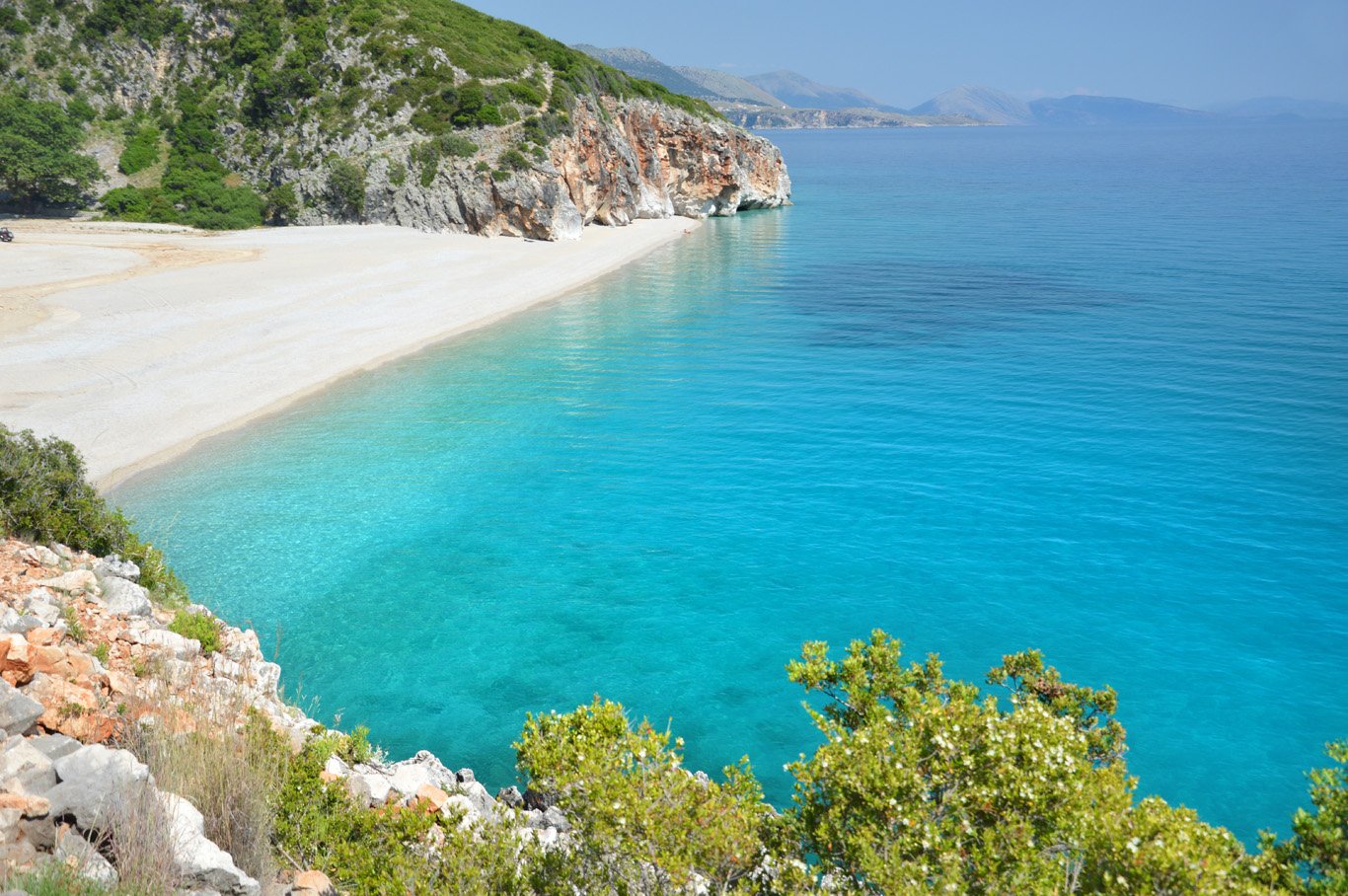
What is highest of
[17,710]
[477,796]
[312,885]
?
[17,710]

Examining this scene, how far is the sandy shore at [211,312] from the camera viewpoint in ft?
82.9

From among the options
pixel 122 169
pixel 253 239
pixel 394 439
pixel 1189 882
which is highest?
pixel 122 169

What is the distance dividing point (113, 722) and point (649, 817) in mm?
5693

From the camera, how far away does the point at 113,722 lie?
8562 millimetres

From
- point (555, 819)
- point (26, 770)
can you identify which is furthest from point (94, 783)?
point (555, 819)

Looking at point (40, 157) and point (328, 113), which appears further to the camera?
point (328, 113)

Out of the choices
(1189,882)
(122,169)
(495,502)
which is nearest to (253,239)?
(122,169)

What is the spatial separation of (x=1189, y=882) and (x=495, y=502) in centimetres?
1781

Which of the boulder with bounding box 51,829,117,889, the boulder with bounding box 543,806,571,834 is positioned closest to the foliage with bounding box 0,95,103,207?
the boulder with bounding box 543,806,571,834

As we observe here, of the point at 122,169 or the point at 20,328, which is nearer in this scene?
the point at 20,328

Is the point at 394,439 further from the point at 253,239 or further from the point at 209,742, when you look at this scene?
the point at 253,239

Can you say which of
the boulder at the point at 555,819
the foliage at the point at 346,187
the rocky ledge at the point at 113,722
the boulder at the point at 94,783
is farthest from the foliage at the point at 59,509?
the foliage at the point at 346,187

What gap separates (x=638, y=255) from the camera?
58.6 meters

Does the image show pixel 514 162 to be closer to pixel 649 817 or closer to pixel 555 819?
pixel 555 819
